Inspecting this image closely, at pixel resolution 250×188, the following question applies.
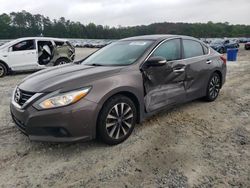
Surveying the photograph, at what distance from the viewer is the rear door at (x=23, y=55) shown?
983cm

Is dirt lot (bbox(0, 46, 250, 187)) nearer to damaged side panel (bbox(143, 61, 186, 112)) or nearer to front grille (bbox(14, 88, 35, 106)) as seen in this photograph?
damaged side panel (bbox(143, 61, 186, 112))

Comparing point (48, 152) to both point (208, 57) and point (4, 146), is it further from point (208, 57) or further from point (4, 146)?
point (208, 57)

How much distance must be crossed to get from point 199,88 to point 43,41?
763 centimetres

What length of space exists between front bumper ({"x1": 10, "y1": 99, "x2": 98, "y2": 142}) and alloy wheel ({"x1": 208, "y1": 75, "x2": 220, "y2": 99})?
3.19 meters

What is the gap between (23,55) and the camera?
9.91 metres

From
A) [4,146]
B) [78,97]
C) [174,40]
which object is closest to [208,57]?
[174,40]

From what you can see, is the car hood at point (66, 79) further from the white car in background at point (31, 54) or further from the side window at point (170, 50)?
the white car in background at point (31, 54)

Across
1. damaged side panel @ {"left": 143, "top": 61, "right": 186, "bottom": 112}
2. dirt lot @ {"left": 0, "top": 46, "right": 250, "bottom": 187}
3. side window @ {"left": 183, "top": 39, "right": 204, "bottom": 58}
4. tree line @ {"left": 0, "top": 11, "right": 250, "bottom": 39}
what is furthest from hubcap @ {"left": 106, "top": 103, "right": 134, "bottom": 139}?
tree line @ {"left": 0, "top": 11, "right": 250, "bottom": 39}

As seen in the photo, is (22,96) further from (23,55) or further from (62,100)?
(23,55)

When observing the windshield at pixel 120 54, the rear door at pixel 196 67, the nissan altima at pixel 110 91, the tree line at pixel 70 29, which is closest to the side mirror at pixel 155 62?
the nissan altima at pixel 110 91

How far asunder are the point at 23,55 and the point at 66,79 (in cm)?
742

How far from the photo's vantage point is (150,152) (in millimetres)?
3373

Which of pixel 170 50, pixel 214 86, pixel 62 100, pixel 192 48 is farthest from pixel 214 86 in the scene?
pixel 62 100

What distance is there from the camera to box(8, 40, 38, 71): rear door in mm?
9830
